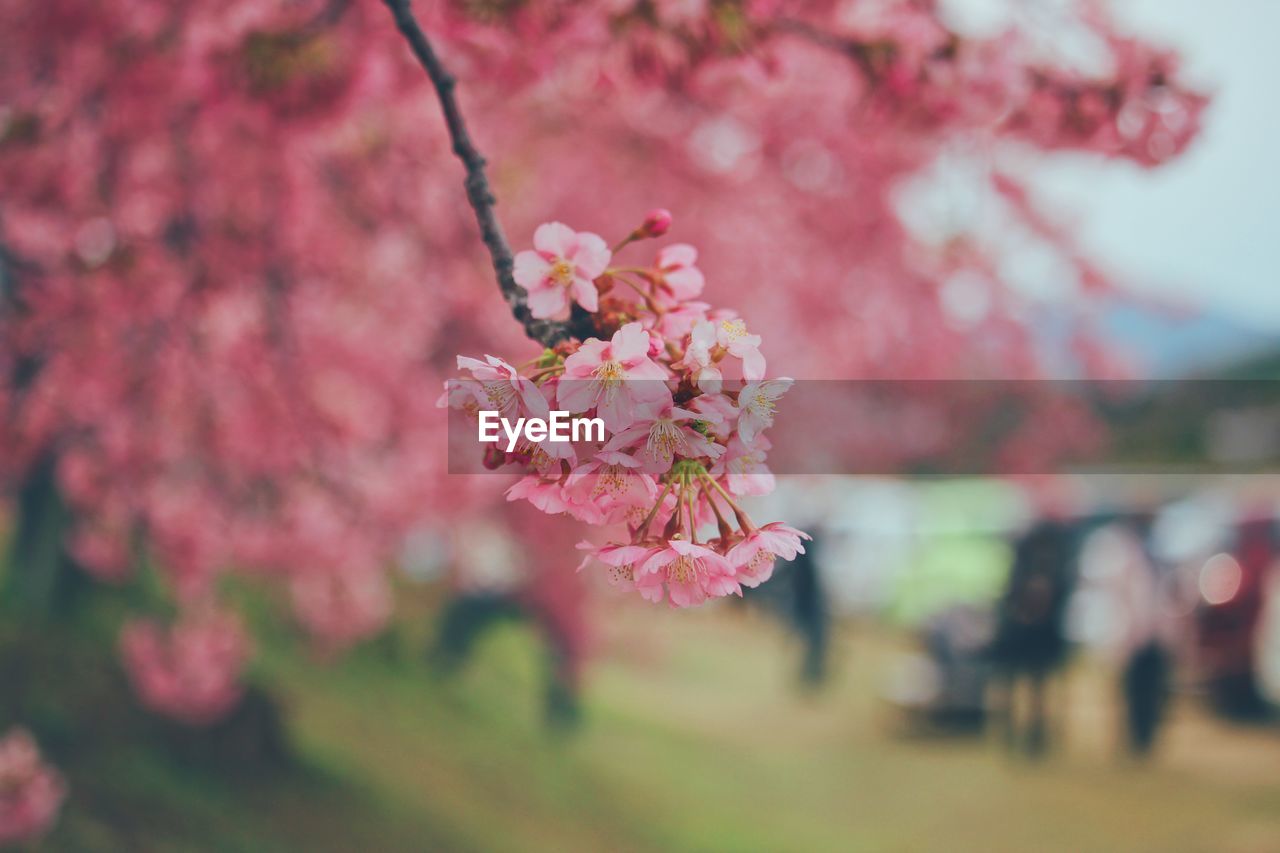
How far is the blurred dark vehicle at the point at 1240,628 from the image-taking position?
654 centimetres

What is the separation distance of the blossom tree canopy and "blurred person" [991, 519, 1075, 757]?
1386mm

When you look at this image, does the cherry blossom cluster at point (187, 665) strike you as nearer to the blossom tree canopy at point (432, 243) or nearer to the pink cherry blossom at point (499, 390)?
the blossom tree canopy at point (432, 243)

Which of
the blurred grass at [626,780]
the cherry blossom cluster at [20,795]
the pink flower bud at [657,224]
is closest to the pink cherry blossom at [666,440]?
the pink flower bud at [657,224]

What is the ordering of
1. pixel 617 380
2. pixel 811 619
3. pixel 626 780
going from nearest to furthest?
pixel 617 380
pixel 626 780
pixel 811 619

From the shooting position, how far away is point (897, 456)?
7.72 meters

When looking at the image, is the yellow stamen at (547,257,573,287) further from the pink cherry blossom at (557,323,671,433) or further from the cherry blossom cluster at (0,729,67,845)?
the cherry blossom cluster at (0,729,67,845)

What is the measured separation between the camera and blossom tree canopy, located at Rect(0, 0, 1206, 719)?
0.90 metres

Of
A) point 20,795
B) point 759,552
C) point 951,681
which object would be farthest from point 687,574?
point 951,681

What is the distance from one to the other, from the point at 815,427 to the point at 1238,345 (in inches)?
660

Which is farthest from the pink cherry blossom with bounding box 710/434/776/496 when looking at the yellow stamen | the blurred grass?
the blurred grass

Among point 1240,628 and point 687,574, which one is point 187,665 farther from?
point 1240,628

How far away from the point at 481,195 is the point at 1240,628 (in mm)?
7211

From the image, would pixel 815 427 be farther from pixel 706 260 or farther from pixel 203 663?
pixel 203 663

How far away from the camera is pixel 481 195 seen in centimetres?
104
